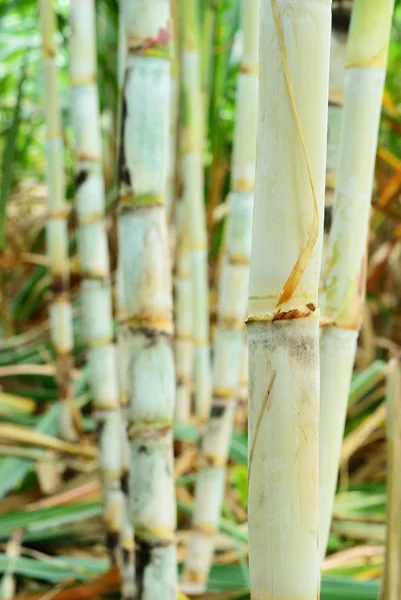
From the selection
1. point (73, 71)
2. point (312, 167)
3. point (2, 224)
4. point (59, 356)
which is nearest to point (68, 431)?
point (59, 356)

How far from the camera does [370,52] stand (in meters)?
0.30

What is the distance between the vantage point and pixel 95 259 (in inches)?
25.3

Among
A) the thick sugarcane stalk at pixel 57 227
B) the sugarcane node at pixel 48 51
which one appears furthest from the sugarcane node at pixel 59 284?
the sugarcane node at pixel 48 51

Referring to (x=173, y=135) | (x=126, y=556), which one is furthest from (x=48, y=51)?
(x=126, y=556)

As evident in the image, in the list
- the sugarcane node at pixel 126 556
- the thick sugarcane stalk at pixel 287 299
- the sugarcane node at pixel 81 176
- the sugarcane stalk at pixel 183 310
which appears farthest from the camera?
the sugarcane stalk at pixel 183 310

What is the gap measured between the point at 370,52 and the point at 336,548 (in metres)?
0.58

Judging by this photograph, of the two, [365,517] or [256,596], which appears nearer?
[256,596]

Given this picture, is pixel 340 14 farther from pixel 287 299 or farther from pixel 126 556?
pixel 126 556

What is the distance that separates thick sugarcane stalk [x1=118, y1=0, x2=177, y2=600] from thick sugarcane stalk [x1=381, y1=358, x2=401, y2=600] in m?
0.12

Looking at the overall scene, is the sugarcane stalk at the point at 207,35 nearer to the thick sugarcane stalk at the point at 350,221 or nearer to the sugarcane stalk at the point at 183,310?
the sugarcane stalk at the point at 183,310

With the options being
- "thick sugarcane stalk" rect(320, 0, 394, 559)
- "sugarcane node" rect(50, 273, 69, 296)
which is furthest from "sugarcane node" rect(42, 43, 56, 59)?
"thick sugarcane stalk" rect(320, 0, 394, 559)

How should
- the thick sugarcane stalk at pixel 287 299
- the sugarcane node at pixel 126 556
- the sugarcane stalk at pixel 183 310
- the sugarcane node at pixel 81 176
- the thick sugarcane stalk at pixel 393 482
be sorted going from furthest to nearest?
the sugarcane stalk at pixel 183 310 → the sugarcane node at pixel 81 176 → the sugarcane node at pixel 126 556 → the thick sugarcane stalk at pixel 393 482 → the thick sugarcane stalk at pixel 287 299

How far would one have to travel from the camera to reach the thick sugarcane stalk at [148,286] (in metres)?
0.35

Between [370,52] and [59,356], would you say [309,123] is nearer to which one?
[370,52]
